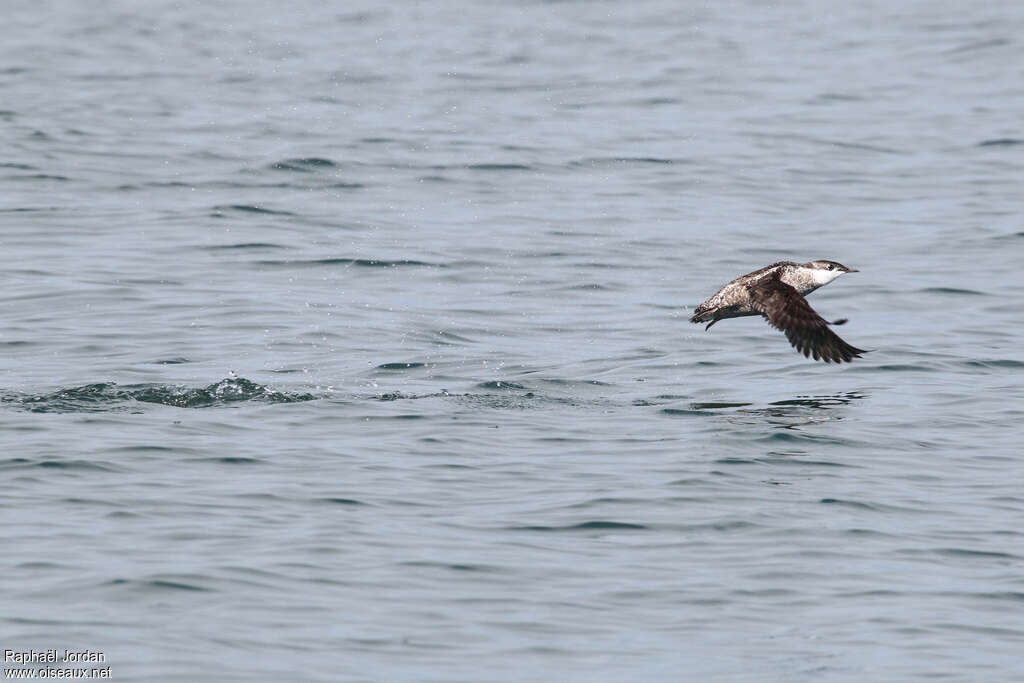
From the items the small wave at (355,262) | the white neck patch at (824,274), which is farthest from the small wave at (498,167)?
the white neck patch at (824,274)

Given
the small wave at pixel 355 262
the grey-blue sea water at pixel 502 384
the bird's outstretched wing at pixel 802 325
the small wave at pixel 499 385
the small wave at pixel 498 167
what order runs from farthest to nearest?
the small wave at pixel 498 167 < the small wave at pixel 355 262 < the small wave at pixel 499 385 < the bird's outstretched wing at pixel 802 325 < the grey-blue sea water at pixel 502 384

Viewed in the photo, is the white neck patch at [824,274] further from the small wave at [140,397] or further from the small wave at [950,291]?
the small wave at [950,291]

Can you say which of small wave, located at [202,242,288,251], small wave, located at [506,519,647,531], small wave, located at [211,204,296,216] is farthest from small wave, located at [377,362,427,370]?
small wave, located at [211,204,296,216]

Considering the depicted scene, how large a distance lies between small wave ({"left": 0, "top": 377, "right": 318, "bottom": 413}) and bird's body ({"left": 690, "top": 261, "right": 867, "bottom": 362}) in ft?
11.5

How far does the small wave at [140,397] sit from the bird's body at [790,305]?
3493mm

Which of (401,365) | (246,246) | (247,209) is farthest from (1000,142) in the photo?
(401,365)

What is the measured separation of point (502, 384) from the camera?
15.0 meters

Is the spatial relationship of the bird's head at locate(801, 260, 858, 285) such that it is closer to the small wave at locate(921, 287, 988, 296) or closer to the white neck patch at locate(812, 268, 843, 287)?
the white neck patch at locate(812, 268, 843, 287)

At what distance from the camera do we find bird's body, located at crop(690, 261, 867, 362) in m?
13.4

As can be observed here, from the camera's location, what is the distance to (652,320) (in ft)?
59.2

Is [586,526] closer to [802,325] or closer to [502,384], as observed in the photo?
[802,325]

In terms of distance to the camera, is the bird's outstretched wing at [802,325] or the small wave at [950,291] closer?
the bird's outstretched wing at [802,325]

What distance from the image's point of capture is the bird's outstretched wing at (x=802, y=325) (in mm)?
13430

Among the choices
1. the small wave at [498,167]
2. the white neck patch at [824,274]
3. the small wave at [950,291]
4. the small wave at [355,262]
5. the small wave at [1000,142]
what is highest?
the small wave at [1000,142]
